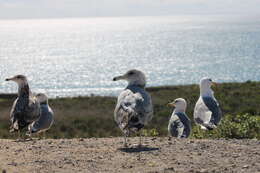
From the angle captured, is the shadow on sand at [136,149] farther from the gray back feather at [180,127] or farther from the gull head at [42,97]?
the gull head at [42,97]

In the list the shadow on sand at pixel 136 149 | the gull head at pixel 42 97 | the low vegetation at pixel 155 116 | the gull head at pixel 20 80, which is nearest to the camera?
the shadow on sand at pixel 136 149

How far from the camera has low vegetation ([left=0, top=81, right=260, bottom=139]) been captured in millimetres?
15773

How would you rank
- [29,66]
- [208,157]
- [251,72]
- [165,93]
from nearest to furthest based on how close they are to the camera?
[208,157] < [165,93] < [251,72] < [29,66]

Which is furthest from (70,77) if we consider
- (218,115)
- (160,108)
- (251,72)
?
(218,115)

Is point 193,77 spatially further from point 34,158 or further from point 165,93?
point 34,158

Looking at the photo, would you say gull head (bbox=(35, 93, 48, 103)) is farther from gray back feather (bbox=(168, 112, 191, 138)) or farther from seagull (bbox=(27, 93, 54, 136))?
gray back feather (bbox=(168, 112, 191, 138))

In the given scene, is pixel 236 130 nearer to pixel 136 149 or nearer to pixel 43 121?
pixel 136 149

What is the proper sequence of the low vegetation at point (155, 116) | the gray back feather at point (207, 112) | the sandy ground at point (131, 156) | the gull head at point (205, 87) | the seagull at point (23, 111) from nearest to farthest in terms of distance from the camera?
the sandy ground at point (131, 156), the seagull at point (23, 111), the gray back feather at point (207, 112), the low vegetation at point (155, 116), the gull head at point (205, 87)

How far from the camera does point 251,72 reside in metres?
143

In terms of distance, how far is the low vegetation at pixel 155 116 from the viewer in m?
15.8

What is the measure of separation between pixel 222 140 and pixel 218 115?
2874 millimetres

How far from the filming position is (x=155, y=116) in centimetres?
3659

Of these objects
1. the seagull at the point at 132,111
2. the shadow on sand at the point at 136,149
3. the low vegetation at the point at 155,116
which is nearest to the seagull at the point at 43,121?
the low vegetation at the point at 155,116

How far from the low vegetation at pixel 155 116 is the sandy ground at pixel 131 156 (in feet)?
10.4
